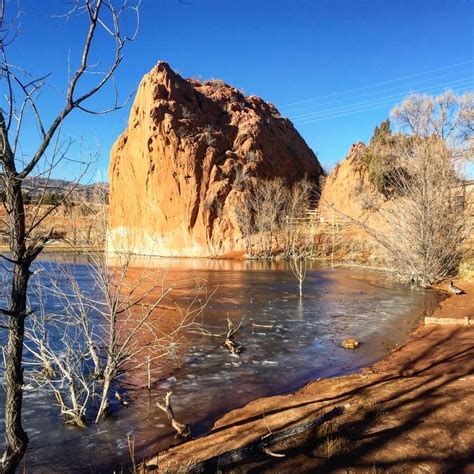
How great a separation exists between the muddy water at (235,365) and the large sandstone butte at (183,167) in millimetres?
26624

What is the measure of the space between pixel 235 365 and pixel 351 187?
4180 cm

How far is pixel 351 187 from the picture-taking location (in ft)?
157

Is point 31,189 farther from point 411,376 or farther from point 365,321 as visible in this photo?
point 365,321

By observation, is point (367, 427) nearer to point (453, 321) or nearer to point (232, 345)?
point (232, 345)

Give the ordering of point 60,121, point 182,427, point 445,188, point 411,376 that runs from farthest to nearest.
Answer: point 445,188
point 411,376
point 182,427
point 60,121

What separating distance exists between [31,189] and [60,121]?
52 centimetres

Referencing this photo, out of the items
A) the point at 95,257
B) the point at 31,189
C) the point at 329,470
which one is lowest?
the point at 329,470

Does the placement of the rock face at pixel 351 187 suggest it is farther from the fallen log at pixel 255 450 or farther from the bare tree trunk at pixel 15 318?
the bare tree trunk at pixel 15 318

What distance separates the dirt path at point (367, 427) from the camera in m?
4.24

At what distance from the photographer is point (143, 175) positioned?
47.7 m

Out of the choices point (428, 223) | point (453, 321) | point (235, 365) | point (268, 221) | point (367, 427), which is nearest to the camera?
point (367, 427)

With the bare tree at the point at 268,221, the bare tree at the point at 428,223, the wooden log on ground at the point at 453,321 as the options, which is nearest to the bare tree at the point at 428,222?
the bare tree at the point at 428,223

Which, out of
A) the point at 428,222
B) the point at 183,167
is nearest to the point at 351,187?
the point at 183,167

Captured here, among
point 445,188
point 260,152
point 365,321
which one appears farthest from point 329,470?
point 260,152
